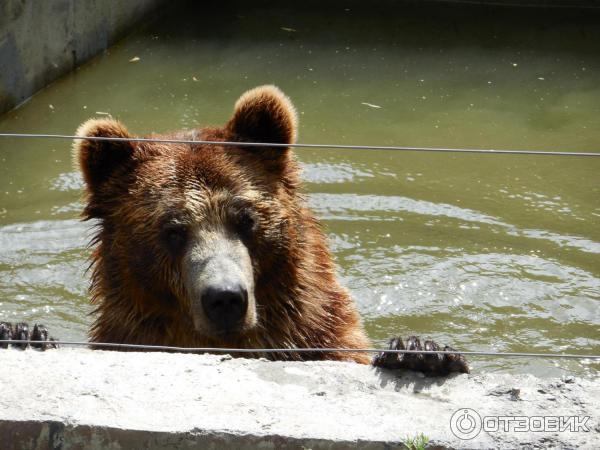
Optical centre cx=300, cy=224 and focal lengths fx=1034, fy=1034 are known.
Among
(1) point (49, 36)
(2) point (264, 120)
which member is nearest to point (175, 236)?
(2) point (264, 120)

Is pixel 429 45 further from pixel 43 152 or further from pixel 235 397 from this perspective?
pixel 235 397

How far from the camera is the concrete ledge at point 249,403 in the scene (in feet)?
11.5

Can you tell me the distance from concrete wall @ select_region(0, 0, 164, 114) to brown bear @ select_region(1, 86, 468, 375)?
5.10 m

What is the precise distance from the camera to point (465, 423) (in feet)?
11.8

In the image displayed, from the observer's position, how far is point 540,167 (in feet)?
28.3

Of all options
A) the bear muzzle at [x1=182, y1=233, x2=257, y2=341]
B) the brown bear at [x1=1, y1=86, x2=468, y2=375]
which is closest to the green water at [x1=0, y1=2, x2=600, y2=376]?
the brown bear at [x1=1, y1=86, x2=468, y2=375]

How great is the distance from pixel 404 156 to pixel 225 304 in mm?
4709

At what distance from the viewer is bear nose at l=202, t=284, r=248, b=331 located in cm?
439

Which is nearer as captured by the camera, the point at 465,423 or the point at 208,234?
the point at 465,423

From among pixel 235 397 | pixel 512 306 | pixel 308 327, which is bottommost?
pixel 512 306

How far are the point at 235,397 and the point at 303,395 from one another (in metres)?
0.25

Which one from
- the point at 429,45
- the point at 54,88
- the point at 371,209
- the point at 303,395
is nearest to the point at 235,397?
the point at 303,395

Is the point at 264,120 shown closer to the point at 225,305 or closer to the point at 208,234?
the point at 208,234

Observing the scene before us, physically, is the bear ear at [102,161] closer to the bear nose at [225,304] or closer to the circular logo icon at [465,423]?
the bear nose at [225,304]
